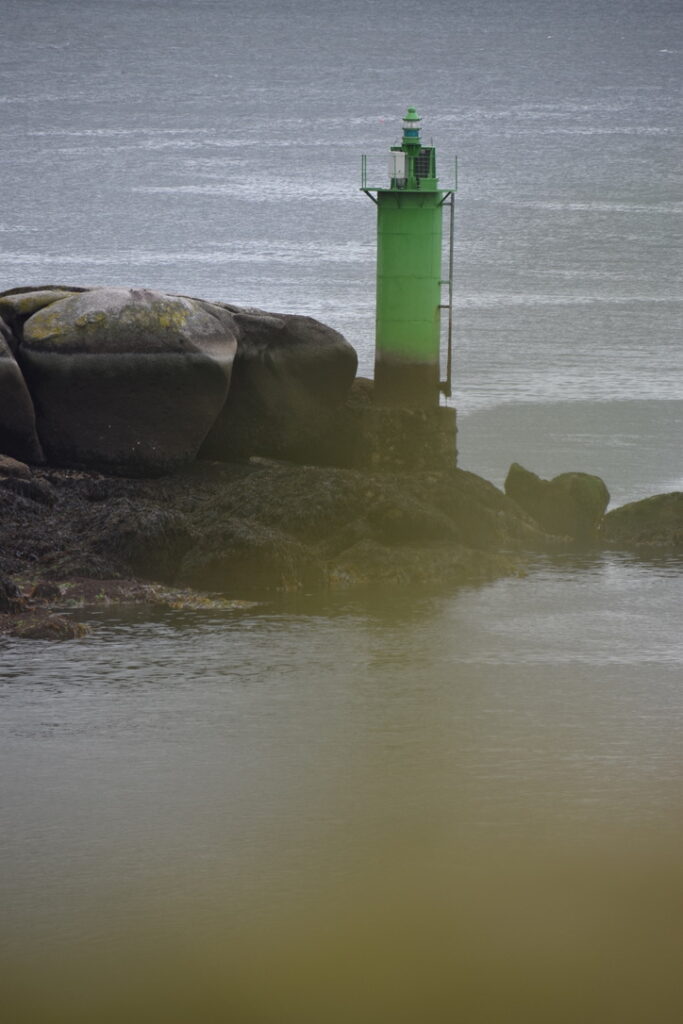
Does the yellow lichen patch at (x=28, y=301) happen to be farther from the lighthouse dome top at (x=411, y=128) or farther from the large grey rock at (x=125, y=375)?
the lighthouse dome top at (x=411, y=128)

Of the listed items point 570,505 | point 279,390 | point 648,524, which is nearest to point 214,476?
point 279,390

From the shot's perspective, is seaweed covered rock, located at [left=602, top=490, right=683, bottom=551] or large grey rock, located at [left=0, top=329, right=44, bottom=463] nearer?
large grey rock, located at [left=0, top=329, right=44, bottom=463]

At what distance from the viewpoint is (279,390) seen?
19.0 meters

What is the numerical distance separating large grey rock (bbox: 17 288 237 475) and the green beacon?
1916mm

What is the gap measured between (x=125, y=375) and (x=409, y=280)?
3332mm

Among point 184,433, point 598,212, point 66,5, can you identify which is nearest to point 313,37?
point 66,5

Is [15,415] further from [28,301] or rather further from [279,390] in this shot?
Answer: [279,390]

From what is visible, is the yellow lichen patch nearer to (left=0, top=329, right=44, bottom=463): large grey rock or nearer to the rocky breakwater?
the rocky breakwater

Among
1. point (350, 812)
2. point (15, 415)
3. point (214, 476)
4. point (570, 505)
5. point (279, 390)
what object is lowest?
point (350, 812)

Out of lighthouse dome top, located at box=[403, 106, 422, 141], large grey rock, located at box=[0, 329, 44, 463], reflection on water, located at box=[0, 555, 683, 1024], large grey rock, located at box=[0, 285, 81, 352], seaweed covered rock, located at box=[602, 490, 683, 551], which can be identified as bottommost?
reflection on water, located at box=[0, 555, 683, 1024]

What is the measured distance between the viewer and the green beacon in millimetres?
19141

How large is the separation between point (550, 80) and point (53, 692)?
361 ft

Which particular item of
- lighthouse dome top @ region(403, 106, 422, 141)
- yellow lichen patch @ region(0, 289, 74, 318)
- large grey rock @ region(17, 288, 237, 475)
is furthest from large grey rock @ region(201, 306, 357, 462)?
lighthouse dome top @ region(403, 106, 422, 141)

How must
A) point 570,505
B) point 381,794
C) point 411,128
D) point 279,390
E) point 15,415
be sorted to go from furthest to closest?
1. point 411,128
2. point 279,390
3. point 570,505
4. point 15,415
5. point 381,794
